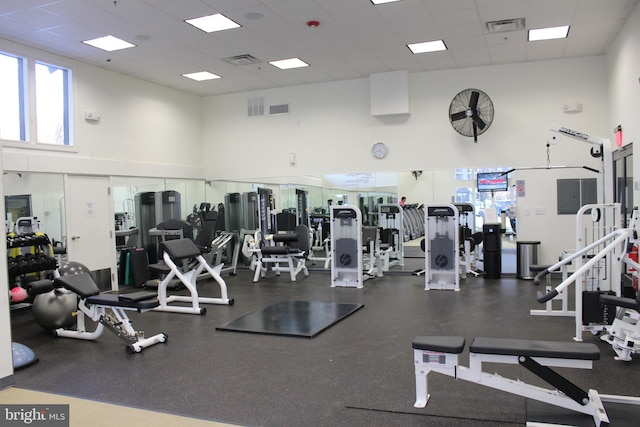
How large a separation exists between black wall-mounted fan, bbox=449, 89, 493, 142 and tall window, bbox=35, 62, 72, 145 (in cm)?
637

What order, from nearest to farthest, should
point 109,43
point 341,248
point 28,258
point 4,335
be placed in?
point 4,335 < point 28,258 < point 109,43 < point 341,248

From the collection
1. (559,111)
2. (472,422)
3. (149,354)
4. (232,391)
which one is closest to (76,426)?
(232,391)

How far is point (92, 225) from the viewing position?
777 cm

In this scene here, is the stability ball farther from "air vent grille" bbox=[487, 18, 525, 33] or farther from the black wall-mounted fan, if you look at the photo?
the black wall-mounted fan

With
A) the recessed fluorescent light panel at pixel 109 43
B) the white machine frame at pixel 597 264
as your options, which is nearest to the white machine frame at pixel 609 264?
the white machine frame at pixel 597 264

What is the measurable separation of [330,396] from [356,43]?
5.48m

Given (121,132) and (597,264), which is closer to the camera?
(597,264)

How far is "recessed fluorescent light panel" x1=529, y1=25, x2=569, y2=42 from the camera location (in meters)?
6.89

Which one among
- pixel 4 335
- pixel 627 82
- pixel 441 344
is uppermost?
pixel 627 82

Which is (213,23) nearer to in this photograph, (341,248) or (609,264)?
(341,248)

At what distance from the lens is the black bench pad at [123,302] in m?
4.61

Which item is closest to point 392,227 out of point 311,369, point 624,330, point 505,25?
point 505,25

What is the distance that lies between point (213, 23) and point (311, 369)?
4656 mm

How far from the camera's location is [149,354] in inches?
179
